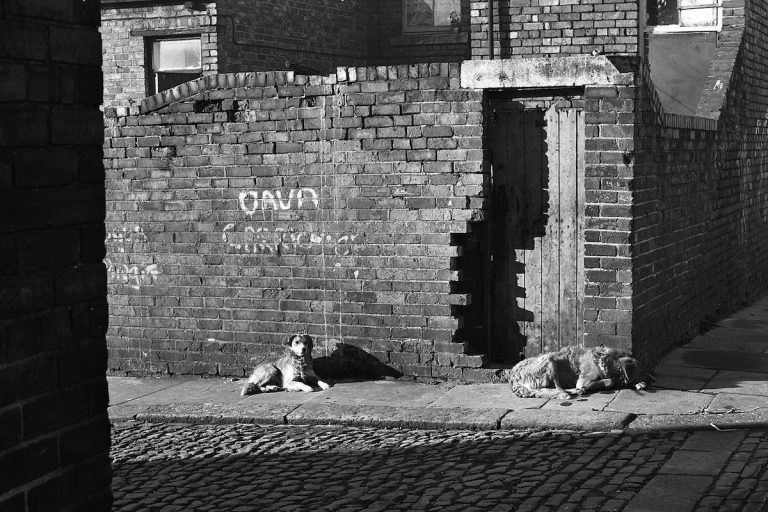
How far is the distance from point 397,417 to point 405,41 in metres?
12.6

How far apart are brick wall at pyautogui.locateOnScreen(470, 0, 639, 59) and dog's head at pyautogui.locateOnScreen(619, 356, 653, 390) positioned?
18.4 feet

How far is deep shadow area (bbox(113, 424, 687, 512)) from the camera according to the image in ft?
19.2

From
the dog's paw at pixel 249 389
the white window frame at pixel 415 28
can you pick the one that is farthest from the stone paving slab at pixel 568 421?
the white window frame at pixel 415 28

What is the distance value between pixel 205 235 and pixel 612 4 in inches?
239

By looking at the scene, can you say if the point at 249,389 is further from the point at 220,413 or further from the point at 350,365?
the point at 350,365

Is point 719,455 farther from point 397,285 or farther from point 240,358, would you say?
point 240,358

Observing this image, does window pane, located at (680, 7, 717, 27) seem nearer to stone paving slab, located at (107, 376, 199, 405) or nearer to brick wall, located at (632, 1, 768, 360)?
brick wall, located at (632, 1, 768, 360)

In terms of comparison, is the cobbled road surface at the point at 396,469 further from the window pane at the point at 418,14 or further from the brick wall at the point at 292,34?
the window pane at the point at 418,14

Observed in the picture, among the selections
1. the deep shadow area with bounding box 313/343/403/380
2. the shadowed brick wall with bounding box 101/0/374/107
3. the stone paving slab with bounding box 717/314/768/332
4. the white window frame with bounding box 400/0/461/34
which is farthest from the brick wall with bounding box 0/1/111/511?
the white window frame with bounding box 400/0/461/34

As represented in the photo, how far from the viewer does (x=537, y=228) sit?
9.06m

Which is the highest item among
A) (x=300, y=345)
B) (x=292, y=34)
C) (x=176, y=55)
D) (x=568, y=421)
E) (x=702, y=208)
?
(x=292, y=34)

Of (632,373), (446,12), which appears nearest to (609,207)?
(632,373)

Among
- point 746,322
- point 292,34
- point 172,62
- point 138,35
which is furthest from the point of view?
point 292,34

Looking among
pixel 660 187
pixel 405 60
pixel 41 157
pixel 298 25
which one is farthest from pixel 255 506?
pixel 405 60
